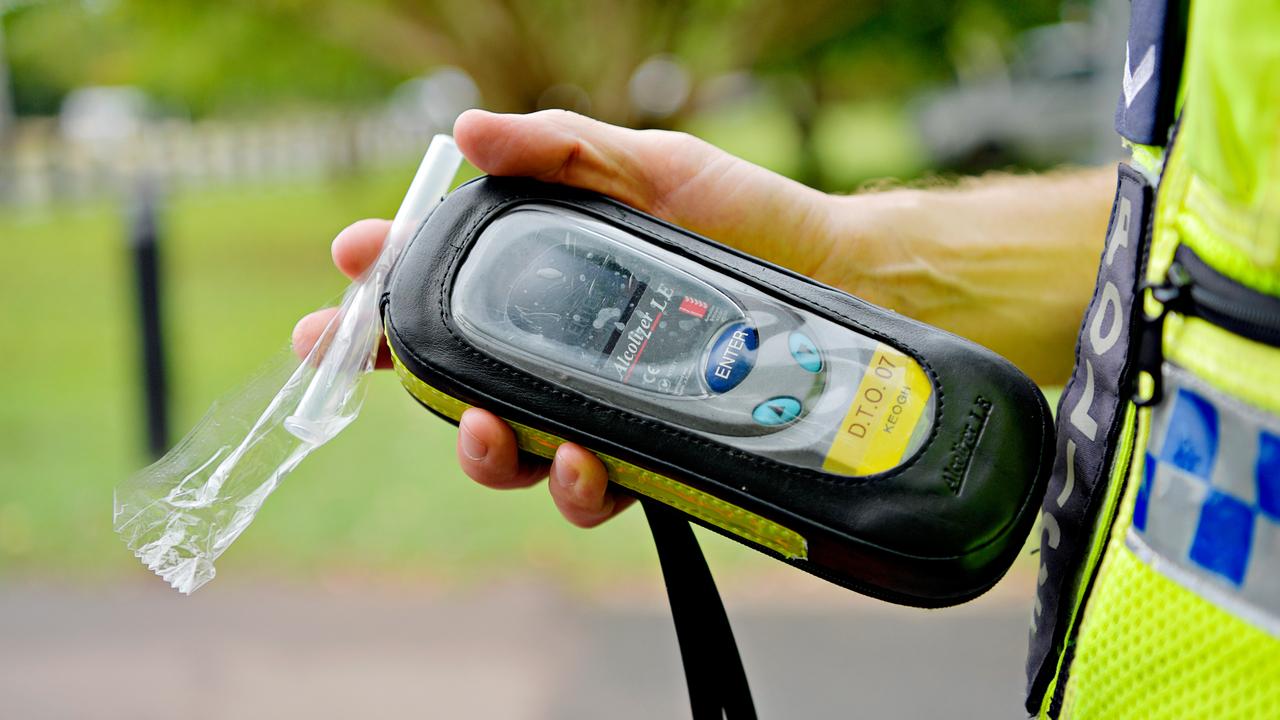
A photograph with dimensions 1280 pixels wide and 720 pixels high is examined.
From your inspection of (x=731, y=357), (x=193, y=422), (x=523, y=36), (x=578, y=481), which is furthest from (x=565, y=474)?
(x=523, y=36)

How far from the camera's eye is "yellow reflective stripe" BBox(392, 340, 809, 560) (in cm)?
119

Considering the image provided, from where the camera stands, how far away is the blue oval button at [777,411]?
1215 mm

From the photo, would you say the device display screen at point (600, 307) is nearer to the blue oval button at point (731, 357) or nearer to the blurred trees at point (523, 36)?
the blue oval button at point (731, 357)

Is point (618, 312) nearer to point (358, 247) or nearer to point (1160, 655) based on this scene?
point (358, 247)

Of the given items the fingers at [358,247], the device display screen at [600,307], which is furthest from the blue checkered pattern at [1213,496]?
the fingers at [358,247]

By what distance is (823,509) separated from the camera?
1.14 metres

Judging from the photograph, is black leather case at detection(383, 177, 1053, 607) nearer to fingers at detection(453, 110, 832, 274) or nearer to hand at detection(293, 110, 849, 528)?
hand at detection(293, 110, 849, 528)

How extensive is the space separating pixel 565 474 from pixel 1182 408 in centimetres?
70

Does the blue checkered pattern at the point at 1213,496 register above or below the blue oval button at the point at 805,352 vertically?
above

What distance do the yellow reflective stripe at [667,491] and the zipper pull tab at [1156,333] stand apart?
0.39 m

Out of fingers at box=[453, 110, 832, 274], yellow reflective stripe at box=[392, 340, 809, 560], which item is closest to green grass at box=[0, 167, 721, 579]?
yellow reflective stripe at box=[392, 340, 809, 560]

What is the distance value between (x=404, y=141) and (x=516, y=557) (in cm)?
2986

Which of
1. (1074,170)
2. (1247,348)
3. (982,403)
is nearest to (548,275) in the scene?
(982,403)

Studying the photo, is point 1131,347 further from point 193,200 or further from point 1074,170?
point 193,200
